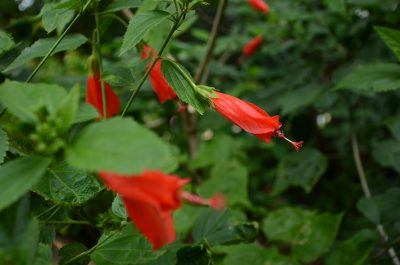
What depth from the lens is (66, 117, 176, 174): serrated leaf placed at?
39 centimetres

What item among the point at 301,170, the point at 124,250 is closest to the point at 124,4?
the point at 124,250

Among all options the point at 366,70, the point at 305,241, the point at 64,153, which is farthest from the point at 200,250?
the point at 366,70

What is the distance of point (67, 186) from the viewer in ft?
2.07

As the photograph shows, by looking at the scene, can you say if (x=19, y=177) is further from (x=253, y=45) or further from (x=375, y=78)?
(x=253, y=45)

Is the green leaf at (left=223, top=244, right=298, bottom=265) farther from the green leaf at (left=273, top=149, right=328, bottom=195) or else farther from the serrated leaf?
the serrated leaf

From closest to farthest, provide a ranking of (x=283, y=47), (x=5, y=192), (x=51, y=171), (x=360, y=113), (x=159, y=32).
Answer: (x=5, y=192)
(x=51, y=171)
(x=159, y=32)
(x=283, y=47)
(x=360, y=113)

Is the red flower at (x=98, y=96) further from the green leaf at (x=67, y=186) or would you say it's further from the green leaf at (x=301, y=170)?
the green leaf at (x=301, y=170)

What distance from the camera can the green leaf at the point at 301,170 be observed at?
4.75ft

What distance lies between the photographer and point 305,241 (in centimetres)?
104

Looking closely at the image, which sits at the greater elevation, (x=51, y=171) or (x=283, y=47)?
(x=51, y=171)

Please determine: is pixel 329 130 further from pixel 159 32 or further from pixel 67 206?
pixel 67 206

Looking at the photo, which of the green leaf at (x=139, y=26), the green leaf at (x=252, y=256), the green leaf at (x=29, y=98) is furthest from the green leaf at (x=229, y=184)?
the green leaf at (x=29, y=98)

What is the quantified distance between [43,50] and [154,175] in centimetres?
38

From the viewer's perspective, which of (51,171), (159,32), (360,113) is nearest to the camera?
(51,171)
